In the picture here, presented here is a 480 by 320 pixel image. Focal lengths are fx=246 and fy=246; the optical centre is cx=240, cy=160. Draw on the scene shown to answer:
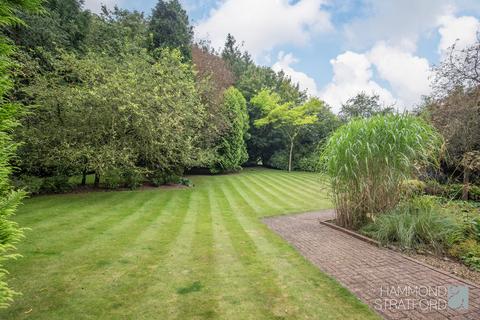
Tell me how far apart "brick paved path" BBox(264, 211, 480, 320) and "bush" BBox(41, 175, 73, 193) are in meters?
10.0

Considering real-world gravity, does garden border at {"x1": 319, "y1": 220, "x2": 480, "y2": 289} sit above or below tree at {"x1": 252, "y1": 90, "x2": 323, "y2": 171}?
below

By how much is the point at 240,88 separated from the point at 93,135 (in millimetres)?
17706

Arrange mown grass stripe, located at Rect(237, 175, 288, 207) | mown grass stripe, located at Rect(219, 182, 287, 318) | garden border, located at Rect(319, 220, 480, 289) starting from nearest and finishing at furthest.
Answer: mown grass stripe, located at Rect(219, 182, 287, 318), garden border, located at Rect(319, 220, 480, 289), mown grass stripe, located at Rect(237, 175, 288, 207)

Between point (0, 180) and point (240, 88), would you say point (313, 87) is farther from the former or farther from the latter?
point (0, 180)

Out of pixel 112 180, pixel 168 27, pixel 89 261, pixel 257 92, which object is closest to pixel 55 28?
pixel 112 180

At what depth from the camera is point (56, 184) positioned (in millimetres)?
10469

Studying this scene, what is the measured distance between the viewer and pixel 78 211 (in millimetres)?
7688

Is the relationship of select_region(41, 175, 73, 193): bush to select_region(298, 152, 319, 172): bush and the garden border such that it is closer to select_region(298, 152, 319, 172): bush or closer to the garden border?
the garden border

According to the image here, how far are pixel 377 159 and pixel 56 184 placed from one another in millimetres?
11996

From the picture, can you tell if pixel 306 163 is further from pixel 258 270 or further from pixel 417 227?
pixel 258 270

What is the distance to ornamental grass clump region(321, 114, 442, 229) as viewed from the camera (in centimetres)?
523

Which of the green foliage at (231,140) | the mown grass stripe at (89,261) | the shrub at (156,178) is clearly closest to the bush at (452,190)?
the mown grass stripe at (89,261)

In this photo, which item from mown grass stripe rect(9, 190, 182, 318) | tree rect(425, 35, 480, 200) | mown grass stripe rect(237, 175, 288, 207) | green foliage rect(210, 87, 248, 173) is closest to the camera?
mown grass stripe rect(9, 190, 182, 318)

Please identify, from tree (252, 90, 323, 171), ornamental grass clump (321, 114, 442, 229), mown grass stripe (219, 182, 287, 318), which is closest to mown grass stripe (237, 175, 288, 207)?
mown grass stripe (219, 182, 287, 318)
